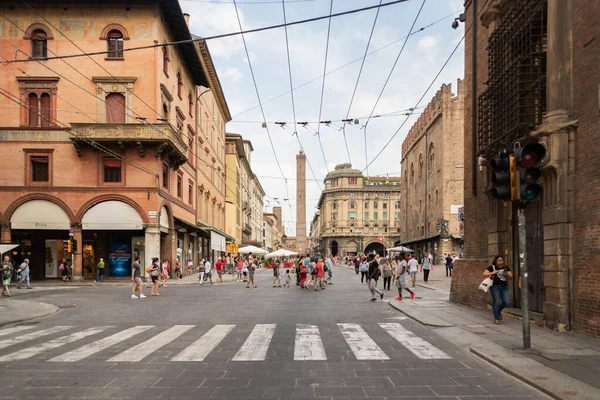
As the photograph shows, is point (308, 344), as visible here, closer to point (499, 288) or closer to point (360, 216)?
point (499, 288)

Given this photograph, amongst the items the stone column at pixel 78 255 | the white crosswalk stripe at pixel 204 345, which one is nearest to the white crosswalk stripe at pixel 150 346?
the white crosswalk stripe at pixel 204 345

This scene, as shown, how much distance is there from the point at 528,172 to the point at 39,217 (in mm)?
29552

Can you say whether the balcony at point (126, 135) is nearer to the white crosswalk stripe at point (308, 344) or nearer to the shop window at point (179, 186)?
the shop window at point (179, 186)

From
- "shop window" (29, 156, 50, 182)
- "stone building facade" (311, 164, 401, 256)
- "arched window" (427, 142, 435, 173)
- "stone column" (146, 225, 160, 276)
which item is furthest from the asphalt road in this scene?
"stone building facade" (311, 164, 401, 256)

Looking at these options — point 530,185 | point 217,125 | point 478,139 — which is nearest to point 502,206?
point 478,139

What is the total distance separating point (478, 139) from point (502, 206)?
2.36m

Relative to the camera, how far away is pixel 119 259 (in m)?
32.9

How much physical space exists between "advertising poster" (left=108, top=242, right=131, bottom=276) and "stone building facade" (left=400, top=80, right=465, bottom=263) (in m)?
27.5

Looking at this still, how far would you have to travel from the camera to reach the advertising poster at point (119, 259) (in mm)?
32781

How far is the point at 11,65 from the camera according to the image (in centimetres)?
3111

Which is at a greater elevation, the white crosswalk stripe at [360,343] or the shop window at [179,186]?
the shop window at [179,186]

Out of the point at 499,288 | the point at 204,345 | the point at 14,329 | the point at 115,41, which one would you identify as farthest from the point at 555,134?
the point at 115,41

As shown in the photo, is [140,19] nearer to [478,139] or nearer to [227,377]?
[478,139]

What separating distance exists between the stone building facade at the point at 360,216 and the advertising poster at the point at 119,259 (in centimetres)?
8376
